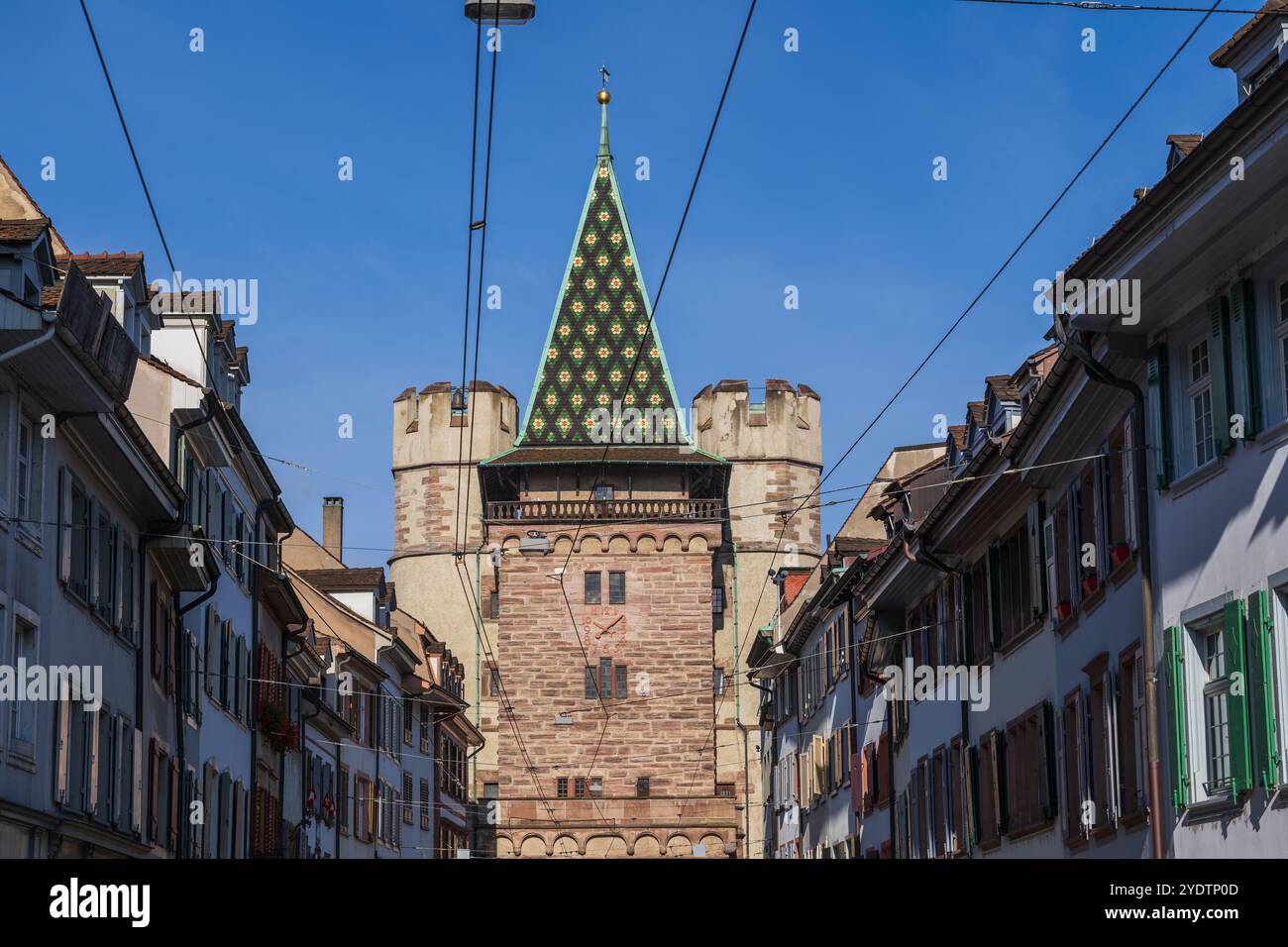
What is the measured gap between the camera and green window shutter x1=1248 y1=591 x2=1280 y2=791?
583 inches

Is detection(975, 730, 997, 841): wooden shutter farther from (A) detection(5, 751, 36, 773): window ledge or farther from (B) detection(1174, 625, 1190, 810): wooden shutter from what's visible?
(A) detection(5, 751, 36, 773): window ledge

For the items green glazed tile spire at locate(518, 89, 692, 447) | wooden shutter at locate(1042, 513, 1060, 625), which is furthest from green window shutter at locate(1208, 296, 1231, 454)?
green glazed tile spire at locate(518, 89, 692, 447)

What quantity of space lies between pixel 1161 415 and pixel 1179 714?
7.69 ft

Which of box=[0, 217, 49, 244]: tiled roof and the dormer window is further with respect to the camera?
box=[0, 217, 49, 244]: tiled roof

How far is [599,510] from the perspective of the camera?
78.6 m

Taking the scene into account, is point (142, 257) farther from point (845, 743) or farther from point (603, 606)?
point (603, 606)

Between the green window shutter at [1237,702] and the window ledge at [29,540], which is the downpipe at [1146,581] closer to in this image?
the green window shutter at [1237,702]

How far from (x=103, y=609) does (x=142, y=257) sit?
5.37 metres

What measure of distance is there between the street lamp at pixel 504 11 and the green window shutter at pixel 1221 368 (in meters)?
5.23

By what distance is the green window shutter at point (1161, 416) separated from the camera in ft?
57.5

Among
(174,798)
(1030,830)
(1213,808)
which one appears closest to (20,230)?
(174,798)

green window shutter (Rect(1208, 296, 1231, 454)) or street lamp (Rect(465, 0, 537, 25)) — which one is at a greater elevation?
street lamp (Rect(465, 0, 537, 25))

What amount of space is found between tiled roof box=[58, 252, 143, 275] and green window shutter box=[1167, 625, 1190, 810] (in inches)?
565
